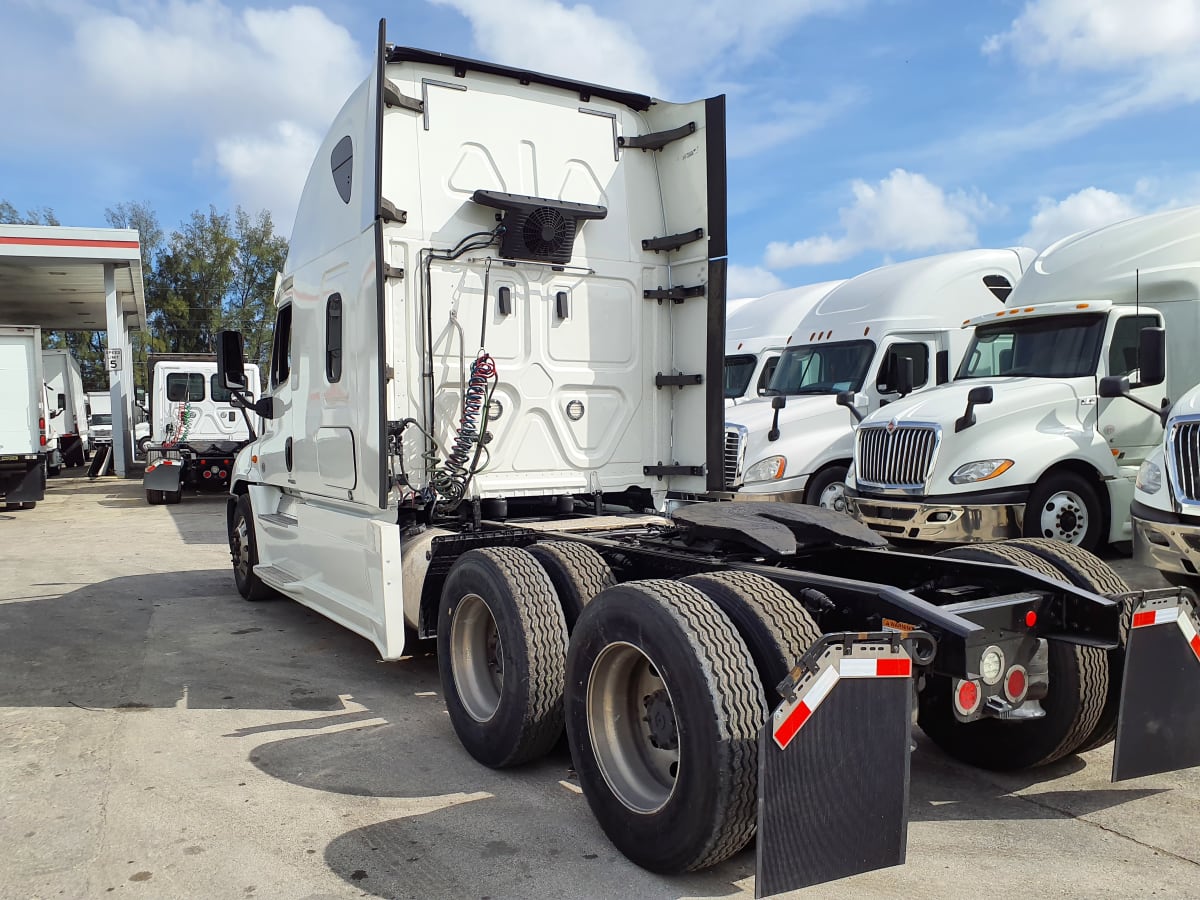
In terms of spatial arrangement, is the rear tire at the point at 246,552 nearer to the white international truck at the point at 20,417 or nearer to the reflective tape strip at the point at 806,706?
the reflective tape strip at the point at 806,706

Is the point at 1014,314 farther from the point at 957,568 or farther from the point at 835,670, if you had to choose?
the point at 835,670

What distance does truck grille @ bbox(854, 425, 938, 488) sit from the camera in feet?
28.5

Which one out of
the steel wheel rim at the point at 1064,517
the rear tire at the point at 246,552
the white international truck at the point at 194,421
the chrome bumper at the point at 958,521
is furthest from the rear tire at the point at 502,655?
the white international truck at the point at 194,421

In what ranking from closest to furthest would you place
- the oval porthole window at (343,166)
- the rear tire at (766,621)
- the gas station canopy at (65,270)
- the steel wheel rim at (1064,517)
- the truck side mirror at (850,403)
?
the rear tire at (766,621), the oval porthole window at (343,166), the steel wheel rim at (1064,517), the truck side mirror at (850,403), the gas station canopy at (65,270)

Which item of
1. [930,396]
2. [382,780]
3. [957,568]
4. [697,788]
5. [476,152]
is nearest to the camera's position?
[697,788]

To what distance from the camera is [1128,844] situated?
3527 mm

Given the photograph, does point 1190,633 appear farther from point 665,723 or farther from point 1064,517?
point 1064,517

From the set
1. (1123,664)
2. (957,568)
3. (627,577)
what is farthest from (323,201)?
(1123,664)

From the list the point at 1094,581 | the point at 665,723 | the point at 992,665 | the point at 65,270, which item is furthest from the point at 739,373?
the point at 65,270

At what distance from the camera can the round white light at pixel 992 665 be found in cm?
333

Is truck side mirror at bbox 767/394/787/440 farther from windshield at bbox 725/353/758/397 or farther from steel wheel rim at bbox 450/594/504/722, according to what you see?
steel wheel rim at bbox 450/594/504/722

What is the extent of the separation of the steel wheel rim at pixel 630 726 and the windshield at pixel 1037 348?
22.9ft

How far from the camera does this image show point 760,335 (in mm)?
14922

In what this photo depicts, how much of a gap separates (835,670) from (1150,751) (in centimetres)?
146
